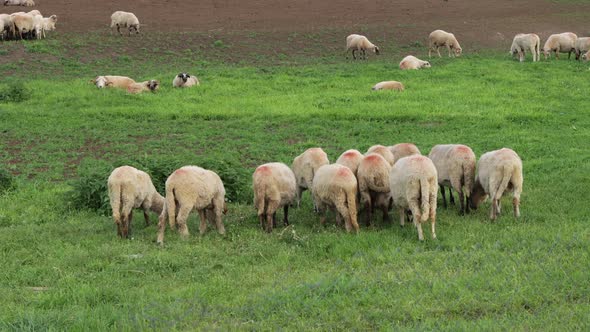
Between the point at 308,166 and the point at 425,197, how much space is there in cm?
265

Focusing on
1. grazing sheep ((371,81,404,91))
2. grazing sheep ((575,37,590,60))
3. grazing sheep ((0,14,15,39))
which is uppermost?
grazing sheep ((0,14,15,39))

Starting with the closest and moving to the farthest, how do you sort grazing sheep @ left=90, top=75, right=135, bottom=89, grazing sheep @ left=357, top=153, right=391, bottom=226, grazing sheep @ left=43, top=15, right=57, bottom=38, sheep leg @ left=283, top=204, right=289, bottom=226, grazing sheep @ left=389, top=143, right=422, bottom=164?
grazing sheep @ left=357, top=153, right=391, bottom=226
sheep leg @ left=283, top=204, right=289, bottom=226
grazing sheep @ left=389, top=143, right=422, bottom=164
grazing sheep @ left=90, top=75, right=135, bottom=89
grazing sheep @ left=43, top=15, right=57, bottom=38

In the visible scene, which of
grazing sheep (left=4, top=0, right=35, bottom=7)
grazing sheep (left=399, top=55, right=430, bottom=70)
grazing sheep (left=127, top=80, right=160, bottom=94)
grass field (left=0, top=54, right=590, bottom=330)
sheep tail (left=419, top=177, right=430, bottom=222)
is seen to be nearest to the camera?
grass field (left=0, top=54, right=590, bottom=330)

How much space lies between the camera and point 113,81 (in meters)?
23.2

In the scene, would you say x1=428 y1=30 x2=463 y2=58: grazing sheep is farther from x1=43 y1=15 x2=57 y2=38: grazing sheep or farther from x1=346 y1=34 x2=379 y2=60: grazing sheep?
x1=43 y1=15 x2=57 y2=38: grazing sheep

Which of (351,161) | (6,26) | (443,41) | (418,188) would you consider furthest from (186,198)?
(6,26)

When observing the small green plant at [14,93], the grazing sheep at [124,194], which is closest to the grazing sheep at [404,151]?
the grazing sheep at [124,194]

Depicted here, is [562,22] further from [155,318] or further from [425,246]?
[155,318]

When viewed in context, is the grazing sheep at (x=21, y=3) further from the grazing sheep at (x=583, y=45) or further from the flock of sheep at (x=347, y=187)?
the flock of sheep at (x=347, y=187)

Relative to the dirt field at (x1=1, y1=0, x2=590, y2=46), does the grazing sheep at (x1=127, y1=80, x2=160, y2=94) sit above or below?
below

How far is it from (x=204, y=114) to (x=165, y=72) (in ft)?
21.6

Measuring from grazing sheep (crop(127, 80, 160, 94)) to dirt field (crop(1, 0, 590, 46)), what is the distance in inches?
420

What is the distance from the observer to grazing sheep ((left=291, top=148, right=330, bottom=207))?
1158 centimetres

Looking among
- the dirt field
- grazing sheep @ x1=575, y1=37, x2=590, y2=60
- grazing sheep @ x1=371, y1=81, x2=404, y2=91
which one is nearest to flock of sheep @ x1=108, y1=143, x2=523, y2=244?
grazing sheep @ x1=371, y1=81, x2=404, y2=91
